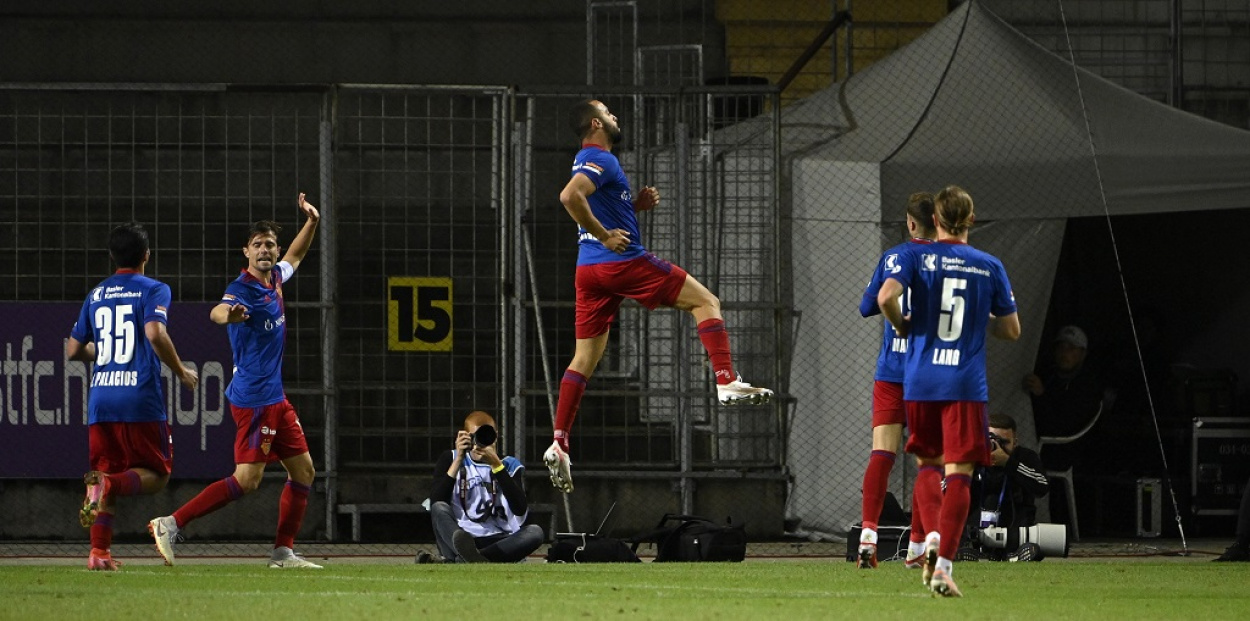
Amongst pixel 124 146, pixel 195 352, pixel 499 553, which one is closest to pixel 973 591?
pixel 499 553

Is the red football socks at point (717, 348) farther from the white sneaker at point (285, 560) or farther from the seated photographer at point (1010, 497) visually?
the seated photographer at point (1010, 497)

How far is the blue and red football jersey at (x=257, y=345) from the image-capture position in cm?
1067

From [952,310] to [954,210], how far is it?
0.46 metres

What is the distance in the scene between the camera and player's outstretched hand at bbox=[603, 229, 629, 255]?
9.84 m

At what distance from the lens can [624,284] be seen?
10047 millimetres

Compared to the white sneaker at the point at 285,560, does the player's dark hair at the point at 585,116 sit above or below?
above

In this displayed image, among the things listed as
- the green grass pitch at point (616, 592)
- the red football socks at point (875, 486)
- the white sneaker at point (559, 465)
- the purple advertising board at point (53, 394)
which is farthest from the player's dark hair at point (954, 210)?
the purple advertising board at point (53, 394)

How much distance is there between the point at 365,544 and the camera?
14.3 metres

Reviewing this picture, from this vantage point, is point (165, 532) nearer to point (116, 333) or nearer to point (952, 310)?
point (116, 333)

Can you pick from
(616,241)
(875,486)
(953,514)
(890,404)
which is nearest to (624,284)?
(616,241)

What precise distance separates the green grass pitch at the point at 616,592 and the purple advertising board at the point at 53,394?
2.86 metres

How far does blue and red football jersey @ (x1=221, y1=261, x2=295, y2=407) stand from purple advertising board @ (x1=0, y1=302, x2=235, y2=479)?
10.8 feet

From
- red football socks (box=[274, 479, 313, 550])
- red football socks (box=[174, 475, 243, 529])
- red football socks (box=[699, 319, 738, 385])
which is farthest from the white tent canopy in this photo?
red football socks (box=[174, 475, 243, 529])

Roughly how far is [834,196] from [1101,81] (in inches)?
88.8
